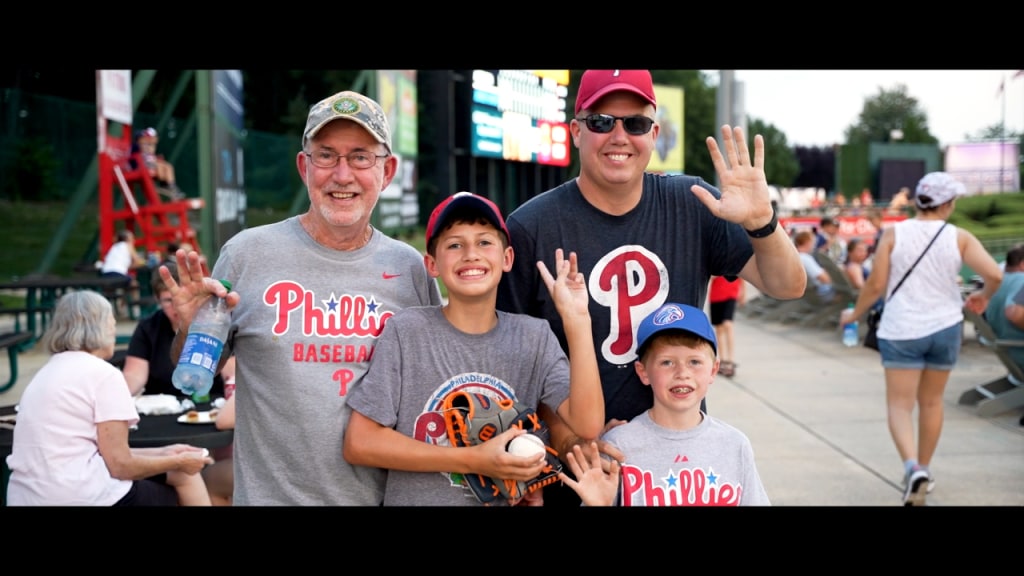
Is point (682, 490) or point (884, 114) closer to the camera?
point (682, 490)

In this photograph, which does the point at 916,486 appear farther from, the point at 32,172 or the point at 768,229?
the point at 32,172

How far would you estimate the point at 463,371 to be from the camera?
2.48 metres

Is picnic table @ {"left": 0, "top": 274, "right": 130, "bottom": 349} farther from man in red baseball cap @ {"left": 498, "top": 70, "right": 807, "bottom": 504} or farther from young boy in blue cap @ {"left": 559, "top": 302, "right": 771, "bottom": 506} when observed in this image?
young boy in blue cap @ {"left": 559, "top": 302, "right": 771, "bottom": 506}

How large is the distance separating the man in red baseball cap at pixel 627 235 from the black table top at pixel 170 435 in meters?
1.96

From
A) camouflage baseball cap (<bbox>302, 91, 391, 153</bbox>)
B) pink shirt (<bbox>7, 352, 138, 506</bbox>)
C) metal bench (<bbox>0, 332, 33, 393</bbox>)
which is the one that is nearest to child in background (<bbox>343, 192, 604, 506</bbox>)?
camouflage baseball cap (<bbox>302, 91, 391, 153</bbox>)

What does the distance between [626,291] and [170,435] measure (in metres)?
2.38

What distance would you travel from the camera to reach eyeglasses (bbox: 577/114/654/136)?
2680 mm

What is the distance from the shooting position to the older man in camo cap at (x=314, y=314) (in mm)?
2506

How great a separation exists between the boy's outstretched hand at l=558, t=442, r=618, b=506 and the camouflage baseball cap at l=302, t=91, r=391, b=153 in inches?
40.4

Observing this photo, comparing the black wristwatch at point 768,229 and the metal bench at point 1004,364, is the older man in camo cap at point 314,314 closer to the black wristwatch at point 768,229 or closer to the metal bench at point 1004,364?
the black wristwatch at point 768,229

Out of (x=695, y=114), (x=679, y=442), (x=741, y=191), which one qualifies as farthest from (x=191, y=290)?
(x=695, y=114)

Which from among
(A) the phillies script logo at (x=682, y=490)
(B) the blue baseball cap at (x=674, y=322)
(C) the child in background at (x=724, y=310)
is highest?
(B) the blue baseball cap at (x=674, y=322)

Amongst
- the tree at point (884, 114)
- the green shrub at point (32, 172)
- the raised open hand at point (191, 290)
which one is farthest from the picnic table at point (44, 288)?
the tree at point (884, 114)
